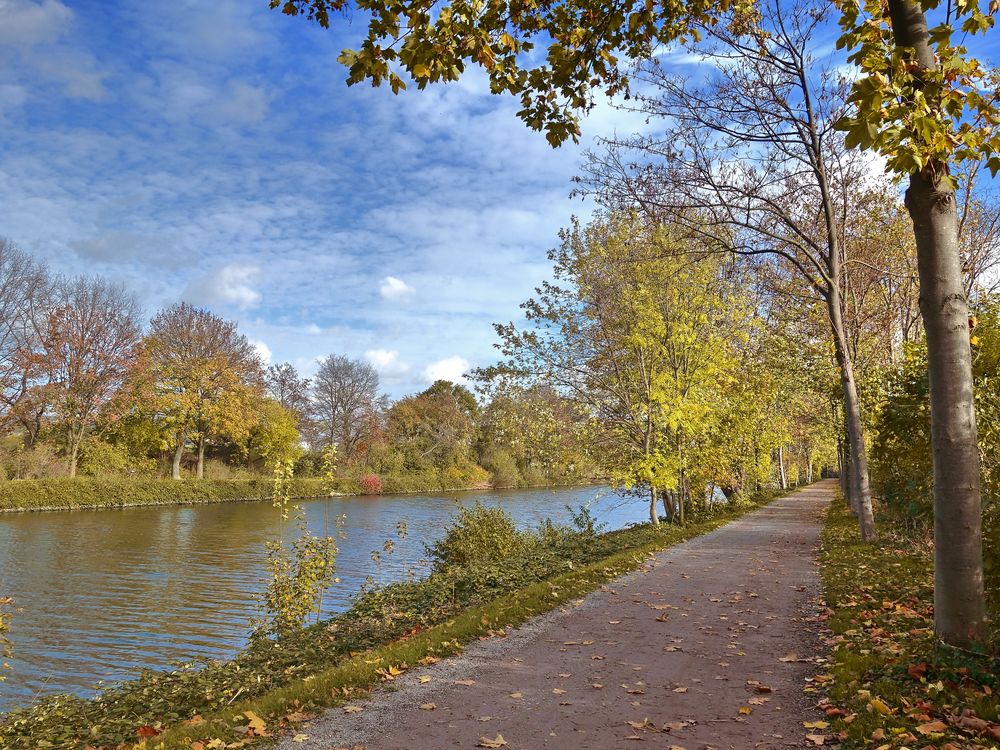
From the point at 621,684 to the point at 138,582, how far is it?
13.0m

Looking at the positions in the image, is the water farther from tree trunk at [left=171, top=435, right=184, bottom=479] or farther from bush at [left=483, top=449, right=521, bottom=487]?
bush at [left=483, top=449, right=521, bottom=487]

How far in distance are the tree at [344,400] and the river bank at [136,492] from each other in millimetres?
16157

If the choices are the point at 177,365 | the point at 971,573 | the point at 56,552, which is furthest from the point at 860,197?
the point at 177,365

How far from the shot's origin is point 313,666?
270 inches

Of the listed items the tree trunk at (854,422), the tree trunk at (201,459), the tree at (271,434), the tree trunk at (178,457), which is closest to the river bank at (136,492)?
the tree trunk at (201,459)

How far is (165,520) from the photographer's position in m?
27.2

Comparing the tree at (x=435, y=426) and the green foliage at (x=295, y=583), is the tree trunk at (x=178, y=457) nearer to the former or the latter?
the tree at (x=435, y=426)

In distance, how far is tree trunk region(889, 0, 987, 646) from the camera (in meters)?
4.85

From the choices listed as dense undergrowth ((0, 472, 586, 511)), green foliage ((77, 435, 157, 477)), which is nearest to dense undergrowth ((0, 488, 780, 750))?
dense undergrowth ((0, 472, 586, 511))

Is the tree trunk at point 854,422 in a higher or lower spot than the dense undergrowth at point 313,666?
higher

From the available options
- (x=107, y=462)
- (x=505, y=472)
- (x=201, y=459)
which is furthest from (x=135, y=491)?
(x=505, y=472)

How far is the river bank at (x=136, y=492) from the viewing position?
28.8 metres

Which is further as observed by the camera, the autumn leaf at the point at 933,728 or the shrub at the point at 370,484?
the shrub at the point at 370,484

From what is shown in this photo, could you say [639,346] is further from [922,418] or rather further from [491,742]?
[491,742]
